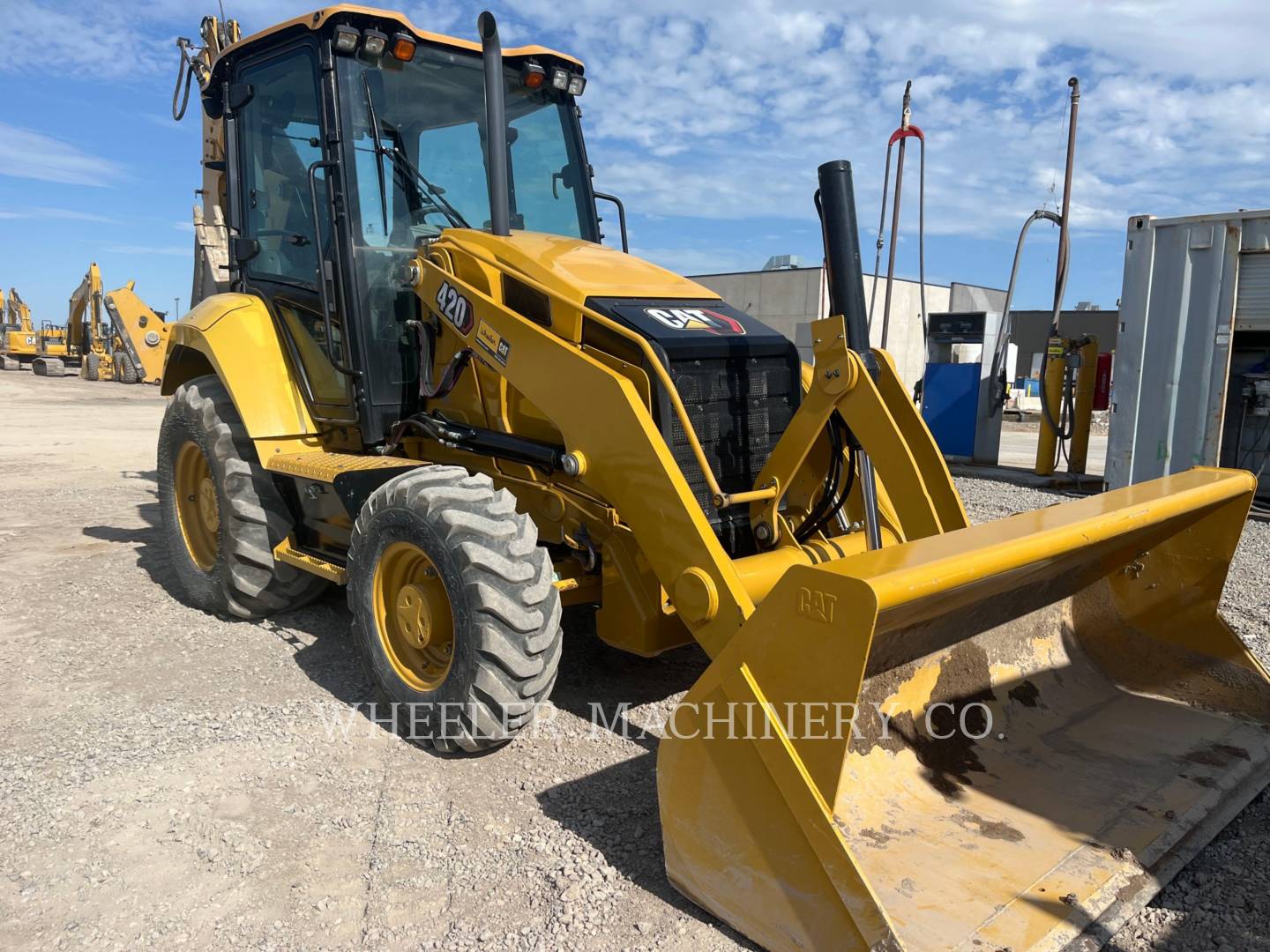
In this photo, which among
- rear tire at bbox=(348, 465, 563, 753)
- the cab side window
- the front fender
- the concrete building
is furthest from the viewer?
the concrete building

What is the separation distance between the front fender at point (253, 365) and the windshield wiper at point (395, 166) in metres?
1.02

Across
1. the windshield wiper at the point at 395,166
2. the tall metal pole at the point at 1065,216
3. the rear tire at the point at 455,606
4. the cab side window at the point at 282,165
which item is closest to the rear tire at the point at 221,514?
the cab side window at the point at 282,165

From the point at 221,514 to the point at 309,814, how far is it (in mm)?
2196

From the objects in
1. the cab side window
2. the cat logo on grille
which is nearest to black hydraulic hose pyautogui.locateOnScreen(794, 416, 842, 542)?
the cat logo on grille

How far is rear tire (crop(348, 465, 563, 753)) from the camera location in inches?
129

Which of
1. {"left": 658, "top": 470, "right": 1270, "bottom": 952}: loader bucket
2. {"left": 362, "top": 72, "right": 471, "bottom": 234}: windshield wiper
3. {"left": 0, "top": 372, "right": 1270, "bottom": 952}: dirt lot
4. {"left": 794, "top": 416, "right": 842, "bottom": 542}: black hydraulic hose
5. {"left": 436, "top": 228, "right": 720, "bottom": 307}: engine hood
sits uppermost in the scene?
{"left": 362, "top": 72, "right": 471, "bottom": 234}: windshield wiper

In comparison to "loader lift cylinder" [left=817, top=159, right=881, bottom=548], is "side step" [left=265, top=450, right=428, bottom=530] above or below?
below

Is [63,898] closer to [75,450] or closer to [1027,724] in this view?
[1027,724]

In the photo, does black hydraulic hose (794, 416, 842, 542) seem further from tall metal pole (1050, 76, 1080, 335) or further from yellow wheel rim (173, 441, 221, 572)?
tall metal pole (1050, 76, 1080, 335)

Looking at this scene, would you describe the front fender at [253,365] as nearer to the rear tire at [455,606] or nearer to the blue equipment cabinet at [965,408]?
the rear tire at [455,606]

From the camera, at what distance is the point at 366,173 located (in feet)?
14.3

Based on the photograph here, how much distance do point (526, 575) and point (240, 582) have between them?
227 centimetres

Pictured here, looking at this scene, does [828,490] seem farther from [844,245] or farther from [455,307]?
[455,307]

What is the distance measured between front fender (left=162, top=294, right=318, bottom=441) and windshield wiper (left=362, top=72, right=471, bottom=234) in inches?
40.1
